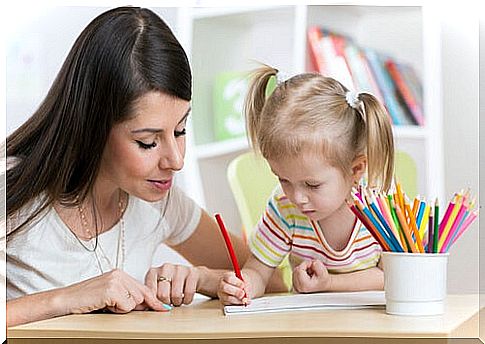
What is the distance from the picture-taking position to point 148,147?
0.96 meters

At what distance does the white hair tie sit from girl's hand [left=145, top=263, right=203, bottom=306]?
0.26 metres

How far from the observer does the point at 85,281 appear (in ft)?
3.09

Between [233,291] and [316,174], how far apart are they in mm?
159

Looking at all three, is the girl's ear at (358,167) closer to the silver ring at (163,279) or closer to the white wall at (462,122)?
the white wall at (462,122)

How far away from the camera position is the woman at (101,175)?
940mm

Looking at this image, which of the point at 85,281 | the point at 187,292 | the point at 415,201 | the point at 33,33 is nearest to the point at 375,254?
the point at 415,201

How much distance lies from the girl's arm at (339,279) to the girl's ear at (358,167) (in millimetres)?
107

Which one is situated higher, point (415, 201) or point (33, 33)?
point (33, 33)

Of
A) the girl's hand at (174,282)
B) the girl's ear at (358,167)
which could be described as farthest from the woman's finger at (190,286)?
the girl's ear at (358,167)

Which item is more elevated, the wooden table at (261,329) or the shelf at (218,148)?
the shelf at (218,148)

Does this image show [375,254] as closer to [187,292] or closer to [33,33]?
[187,292]

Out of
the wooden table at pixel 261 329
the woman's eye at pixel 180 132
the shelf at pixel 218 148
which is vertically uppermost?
the woman's eye at pixel 180 132

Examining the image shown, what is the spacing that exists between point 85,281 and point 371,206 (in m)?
0.32

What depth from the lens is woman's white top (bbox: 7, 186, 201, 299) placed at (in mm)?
974
